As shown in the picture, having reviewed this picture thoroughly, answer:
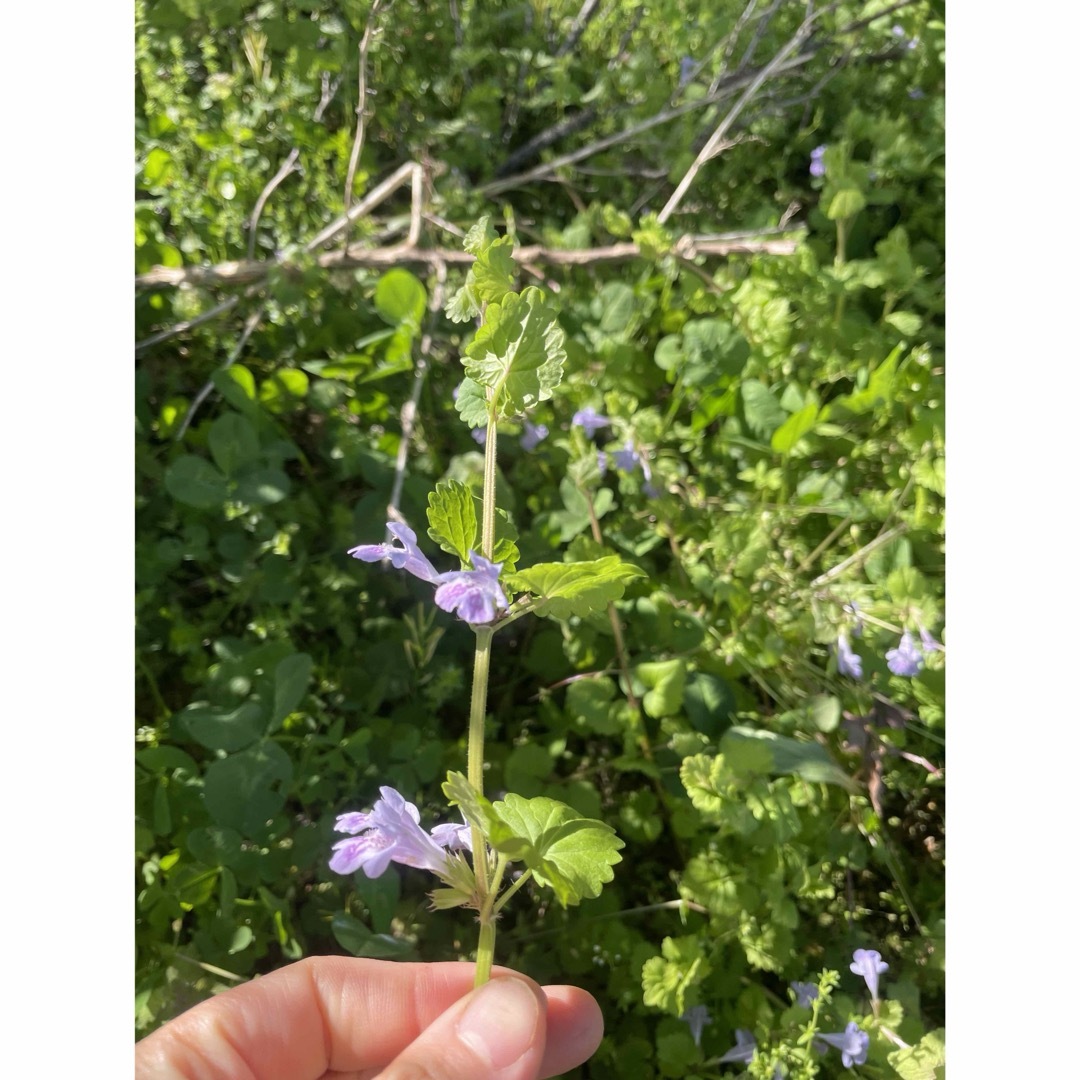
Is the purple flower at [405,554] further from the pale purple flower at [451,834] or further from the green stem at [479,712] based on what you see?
the pale purple flower at [451,834]

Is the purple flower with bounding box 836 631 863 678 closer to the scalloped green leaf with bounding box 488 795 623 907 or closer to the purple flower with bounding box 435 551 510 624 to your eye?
the scalloped green leaf with bounding box 488 795 623 907

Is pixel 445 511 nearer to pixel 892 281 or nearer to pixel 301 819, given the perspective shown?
pixel 301 819

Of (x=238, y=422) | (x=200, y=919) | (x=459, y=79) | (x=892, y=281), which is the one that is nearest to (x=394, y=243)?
(x=459, y=79)

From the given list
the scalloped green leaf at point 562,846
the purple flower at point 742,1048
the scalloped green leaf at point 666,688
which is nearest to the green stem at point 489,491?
the scalloped green leaf at point 562,846

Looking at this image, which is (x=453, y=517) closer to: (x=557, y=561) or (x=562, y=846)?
(x=562, y=846)

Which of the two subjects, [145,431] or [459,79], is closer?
[145,431]

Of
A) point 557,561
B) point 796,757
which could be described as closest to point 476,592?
point 557,561
